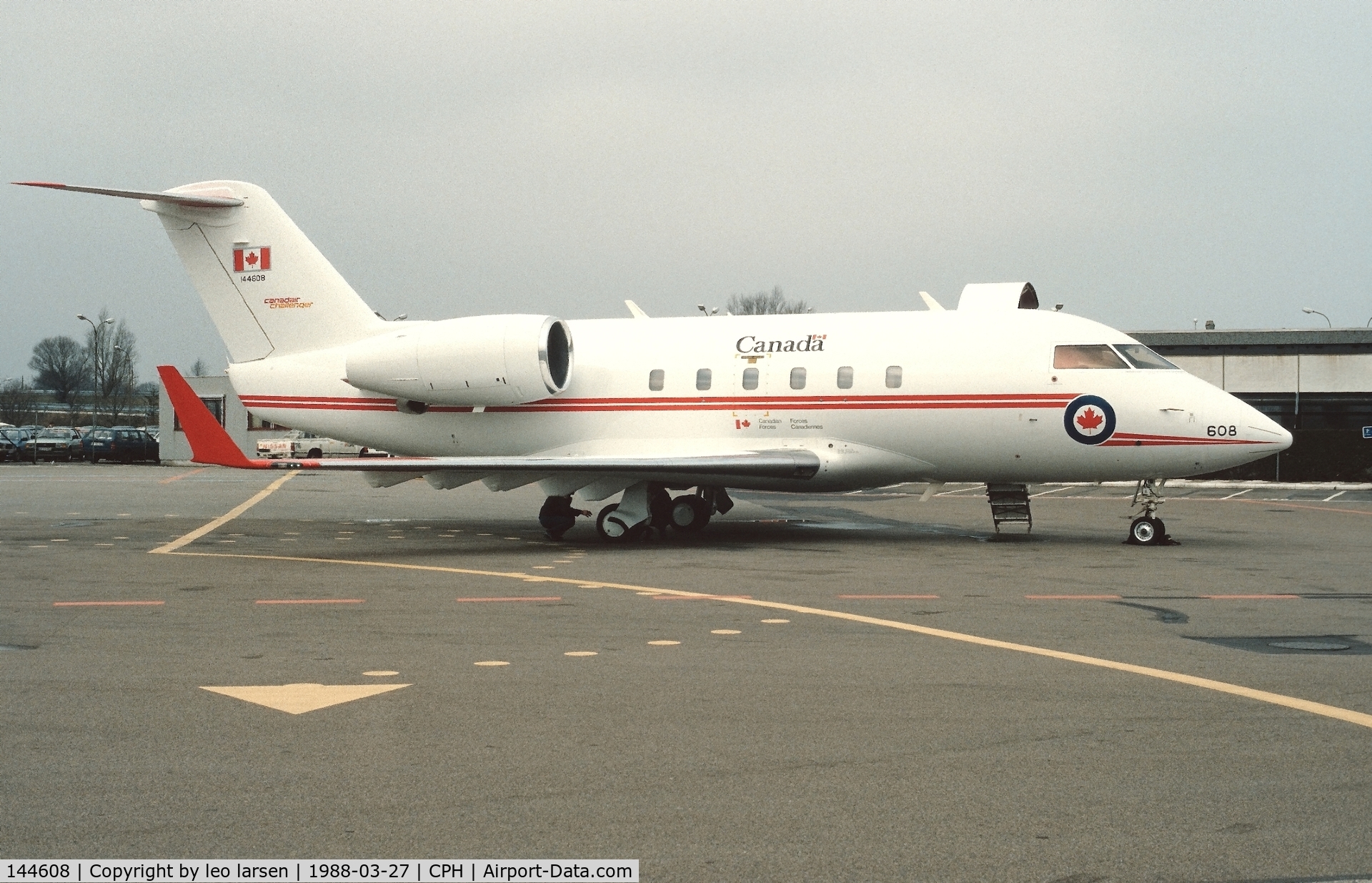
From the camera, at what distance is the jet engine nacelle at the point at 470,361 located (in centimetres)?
1975

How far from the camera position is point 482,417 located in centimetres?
2088

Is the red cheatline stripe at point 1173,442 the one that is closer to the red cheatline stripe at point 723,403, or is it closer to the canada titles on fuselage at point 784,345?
the red cheatline stripe at point 723,403

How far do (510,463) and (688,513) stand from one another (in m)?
3.75

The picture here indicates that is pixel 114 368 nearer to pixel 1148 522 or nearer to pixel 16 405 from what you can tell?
pixel 16 405

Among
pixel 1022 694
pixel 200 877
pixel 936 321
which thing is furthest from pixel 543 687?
pixel 936 321

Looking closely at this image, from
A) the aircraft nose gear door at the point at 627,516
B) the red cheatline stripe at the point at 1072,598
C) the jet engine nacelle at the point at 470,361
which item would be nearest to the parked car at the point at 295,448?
the jet engine nacelle at the point at 470,361

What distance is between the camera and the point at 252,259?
2123 centimetres

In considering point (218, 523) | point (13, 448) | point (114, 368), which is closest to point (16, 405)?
point (114, 368)

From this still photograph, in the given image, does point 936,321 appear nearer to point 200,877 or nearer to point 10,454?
point 200,877

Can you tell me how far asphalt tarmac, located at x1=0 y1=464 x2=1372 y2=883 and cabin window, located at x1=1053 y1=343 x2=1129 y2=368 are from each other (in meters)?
3.42

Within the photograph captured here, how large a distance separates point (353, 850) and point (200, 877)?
56cm
